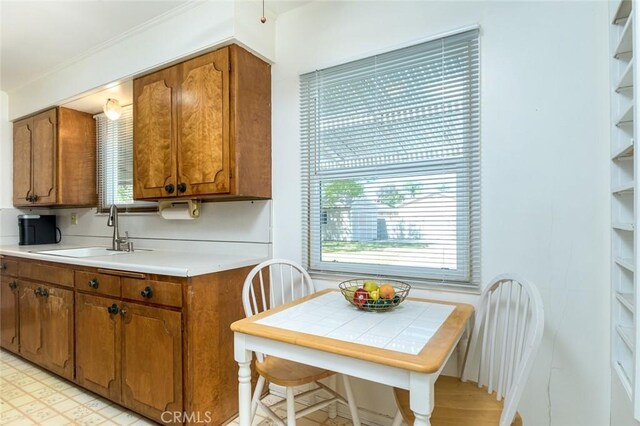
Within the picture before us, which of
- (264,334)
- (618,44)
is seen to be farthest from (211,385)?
(618,44)

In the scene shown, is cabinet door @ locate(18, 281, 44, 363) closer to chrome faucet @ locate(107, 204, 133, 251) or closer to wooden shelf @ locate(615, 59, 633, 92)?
chrome faucet @ locate(107, 204, 133, 251)

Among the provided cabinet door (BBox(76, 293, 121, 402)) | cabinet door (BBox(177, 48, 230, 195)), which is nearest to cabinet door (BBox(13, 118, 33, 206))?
cabinet door (BBox(76, 293, 121, 402))

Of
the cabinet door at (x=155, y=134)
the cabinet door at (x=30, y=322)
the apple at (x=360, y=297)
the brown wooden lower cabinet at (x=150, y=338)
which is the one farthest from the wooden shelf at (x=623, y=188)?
the cabinet door at (x=30, y=322)

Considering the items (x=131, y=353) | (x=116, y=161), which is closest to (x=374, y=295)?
(x=131, y=353)

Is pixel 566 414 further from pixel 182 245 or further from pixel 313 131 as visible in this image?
pixel 182 245

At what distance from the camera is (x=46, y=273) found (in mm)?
2195

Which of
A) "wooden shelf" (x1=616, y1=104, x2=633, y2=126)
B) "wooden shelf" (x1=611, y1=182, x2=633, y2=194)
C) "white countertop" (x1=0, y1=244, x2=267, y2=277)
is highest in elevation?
"wooden shelf" (x1=616, y1=104, x2=633, y2=126)

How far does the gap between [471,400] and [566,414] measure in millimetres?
471

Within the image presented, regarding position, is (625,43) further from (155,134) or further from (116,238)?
(116,238)

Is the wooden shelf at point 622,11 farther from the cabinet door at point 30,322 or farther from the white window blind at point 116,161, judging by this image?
the cabinet door at point 30,322

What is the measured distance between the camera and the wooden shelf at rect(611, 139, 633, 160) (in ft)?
3.49

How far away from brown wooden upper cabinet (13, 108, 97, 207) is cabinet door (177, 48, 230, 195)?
61.8 inches

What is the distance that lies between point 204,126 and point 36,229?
7.89 ft

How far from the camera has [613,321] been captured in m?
1.22
